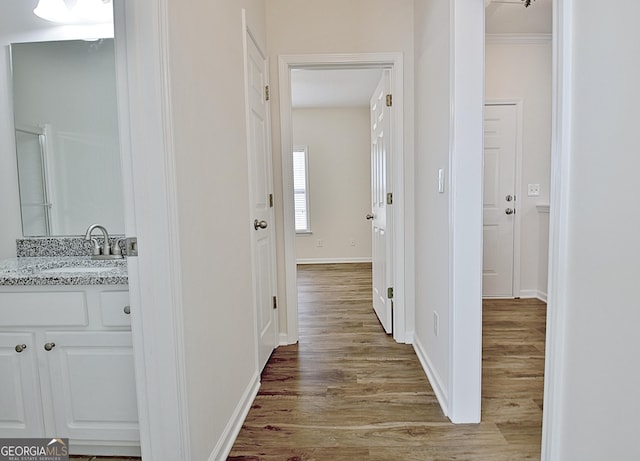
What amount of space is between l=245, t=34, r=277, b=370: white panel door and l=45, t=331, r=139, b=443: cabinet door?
2.57 feet

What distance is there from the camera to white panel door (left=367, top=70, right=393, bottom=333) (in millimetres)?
2631

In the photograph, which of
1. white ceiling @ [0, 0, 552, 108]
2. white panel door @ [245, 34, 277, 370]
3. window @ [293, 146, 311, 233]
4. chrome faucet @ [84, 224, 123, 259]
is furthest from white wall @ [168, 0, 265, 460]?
window @ [293, 146, 311, 233]

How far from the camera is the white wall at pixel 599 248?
0.72 m

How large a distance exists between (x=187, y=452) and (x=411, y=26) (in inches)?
109

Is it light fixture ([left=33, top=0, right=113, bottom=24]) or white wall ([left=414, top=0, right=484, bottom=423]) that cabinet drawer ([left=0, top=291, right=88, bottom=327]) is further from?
white wall ([left=414, top=0, right=484, bottom=423])

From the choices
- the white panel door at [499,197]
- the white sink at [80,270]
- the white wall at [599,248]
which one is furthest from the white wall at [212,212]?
the white panel door at [499,197]

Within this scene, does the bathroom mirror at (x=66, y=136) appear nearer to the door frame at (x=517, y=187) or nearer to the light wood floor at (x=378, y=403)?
the light wood floor at (x=378, y=403)

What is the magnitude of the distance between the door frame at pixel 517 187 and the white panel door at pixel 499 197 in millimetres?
22

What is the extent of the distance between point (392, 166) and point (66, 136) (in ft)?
6.55

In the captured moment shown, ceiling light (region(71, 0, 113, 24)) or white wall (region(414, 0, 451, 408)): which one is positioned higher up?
ceiling light (region(71, 0, 113, 24))

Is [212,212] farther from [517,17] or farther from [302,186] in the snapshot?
[302,186]

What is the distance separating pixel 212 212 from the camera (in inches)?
56.2

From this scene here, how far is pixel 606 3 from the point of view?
0.76 metres

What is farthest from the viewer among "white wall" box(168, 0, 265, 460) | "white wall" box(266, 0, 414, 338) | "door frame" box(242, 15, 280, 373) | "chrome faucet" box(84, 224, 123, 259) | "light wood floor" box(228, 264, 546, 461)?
"white wall" box(266, 0, 414, 338)
